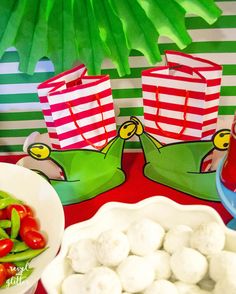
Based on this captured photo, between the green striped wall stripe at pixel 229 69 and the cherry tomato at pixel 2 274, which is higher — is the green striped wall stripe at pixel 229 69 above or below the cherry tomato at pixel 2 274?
above

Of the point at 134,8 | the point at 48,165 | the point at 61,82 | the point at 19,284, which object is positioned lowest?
the point at 19,284

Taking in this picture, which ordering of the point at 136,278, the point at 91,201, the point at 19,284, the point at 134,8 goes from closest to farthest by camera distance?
the point at 136,278 < the point at 19,284 < the point at 134,8 < the point at 91,201

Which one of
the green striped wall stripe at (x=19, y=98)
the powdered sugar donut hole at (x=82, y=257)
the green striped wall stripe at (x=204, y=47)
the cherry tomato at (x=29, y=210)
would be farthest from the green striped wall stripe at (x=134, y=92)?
the powdered sugar donut hole at (x=82, y=257)

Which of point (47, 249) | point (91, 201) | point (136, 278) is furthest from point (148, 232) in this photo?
point (91, 201)

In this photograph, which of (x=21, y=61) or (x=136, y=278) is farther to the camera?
(x=21, y=61)

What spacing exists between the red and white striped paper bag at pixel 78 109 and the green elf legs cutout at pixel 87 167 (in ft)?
0.09

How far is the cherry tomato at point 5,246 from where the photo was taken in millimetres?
803

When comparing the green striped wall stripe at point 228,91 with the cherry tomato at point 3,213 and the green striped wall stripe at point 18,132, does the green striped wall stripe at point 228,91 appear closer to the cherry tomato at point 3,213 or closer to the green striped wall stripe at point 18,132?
the green striped wall stripe at point 18,132

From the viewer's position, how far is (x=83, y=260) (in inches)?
26.9

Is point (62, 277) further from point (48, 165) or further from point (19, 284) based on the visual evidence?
point (48, 165)

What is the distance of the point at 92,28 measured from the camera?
2.95 feet

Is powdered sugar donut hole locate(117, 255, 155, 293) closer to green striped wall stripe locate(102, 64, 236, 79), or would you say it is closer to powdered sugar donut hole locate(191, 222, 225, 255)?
powdered sugar donut hole locate(191, 222, 225, 255)

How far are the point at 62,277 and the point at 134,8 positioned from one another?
55 centimetres

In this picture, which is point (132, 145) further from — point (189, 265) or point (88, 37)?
point (189, 265)
